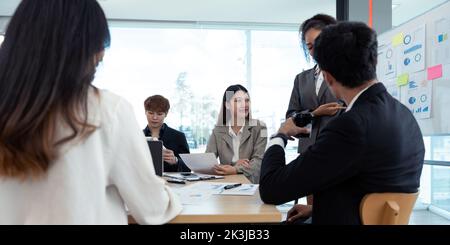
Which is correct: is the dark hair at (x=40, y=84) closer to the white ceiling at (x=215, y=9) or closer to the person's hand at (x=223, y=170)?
the person's hand at (x=223, y=170)

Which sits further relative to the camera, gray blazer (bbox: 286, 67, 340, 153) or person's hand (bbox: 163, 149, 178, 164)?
person's hand (bbox: 163, 149, 178, 164)

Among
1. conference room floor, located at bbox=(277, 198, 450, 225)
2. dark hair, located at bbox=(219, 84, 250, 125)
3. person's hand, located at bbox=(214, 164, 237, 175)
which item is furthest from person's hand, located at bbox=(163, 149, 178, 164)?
conference room floor, located at bbox=(277, 198, 450, 225)

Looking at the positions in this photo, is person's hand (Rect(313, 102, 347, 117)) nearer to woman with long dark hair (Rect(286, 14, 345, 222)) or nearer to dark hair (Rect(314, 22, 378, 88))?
woman with long dark hair (Rect(286, 14, 345, 222))

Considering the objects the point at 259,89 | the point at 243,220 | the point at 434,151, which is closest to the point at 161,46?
the point at 259,89

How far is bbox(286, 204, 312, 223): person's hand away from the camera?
1.49 meters

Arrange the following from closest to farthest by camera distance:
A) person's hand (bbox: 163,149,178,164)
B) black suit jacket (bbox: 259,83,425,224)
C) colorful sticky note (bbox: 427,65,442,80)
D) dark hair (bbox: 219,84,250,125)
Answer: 1. black suit jacket (bbox: 259,83,425,224)
2. colorful sticky note (bbox: 427,65,442,80)
3. person's hand (bbox: 163,149,178,164)
4. dark hair (bbox: 219,84,250,125)

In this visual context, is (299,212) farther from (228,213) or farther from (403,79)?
(403,79)

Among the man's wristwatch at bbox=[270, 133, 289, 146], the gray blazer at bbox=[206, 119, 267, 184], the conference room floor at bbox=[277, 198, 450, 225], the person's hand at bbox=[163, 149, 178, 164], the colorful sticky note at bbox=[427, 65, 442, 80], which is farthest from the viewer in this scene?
Answer: the gray blazer at bbox=[206, 119, 267, 184]

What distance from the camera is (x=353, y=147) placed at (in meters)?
0.98

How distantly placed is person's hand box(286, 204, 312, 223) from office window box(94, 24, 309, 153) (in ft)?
12.3

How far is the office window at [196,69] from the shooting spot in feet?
17.0

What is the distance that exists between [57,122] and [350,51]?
798 millimetres

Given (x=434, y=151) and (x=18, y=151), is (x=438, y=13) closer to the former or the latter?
(x=434, y=151)

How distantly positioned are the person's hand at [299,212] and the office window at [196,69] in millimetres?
3737
